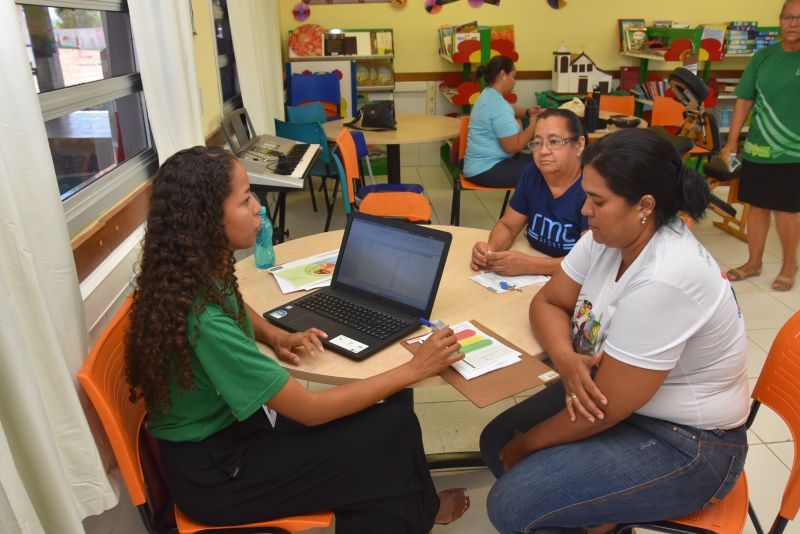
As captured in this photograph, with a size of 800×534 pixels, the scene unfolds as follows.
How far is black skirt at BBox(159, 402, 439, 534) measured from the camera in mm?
1374

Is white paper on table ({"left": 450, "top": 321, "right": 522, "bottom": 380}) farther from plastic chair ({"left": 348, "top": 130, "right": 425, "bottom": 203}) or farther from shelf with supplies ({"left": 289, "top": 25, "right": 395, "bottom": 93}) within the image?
shelf with supplies ({"left": 289, "top": 25, "right": 395, "bottom": 93})

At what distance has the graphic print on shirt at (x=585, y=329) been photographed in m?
1.49

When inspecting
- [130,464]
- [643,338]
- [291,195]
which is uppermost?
[643,338]

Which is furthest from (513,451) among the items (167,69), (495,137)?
(495,137)

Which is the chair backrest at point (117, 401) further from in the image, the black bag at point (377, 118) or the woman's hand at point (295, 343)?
the black bag at point (377, 118)

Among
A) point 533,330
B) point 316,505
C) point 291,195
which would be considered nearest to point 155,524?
point 316,505

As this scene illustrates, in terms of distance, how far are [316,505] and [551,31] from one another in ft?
19.5

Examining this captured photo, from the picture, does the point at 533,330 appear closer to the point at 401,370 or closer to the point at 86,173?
the point at 401,370

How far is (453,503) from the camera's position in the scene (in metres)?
1.94

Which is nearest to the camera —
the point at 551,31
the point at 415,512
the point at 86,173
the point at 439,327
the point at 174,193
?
the point at 174,193

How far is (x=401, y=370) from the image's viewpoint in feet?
4.55

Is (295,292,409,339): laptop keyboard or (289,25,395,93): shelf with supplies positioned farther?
(289,25,395,93): shelf with supplies

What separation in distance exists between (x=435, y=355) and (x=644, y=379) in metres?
0.45

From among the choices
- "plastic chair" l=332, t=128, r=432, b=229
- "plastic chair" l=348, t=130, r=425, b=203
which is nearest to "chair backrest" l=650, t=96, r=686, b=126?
"plastic chair" l=348, t=130, r=425, b=203
